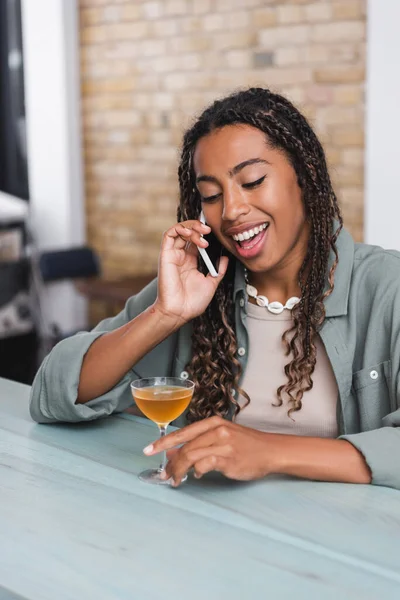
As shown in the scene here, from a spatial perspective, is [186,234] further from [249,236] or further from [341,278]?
[341,278]

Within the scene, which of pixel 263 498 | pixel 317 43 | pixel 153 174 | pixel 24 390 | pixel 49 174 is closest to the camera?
pixel 263 498

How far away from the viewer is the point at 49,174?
5734mm

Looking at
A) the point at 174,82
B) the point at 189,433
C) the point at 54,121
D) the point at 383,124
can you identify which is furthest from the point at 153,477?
the point at 54,121

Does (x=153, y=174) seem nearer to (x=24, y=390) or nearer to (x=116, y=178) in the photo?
(x=116, y=178)

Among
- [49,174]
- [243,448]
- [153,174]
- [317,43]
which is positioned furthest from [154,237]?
[243,448]

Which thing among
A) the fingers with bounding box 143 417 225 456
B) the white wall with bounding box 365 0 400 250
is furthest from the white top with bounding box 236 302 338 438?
the white wall with bounding box 365 0 400 250

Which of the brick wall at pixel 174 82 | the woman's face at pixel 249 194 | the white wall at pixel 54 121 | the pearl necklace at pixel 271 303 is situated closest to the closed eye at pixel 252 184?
the woman's face at pixel 249 194

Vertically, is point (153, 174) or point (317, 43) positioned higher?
point (317, 43)

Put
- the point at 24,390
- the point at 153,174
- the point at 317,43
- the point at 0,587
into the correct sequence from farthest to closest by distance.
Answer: the point at 153,174 → the point at 317,43 → the point at 24,390 → the point at 0,587

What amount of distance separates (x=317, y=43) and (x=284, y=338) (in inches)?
118

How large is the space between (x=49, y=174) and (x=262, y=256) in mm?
4233

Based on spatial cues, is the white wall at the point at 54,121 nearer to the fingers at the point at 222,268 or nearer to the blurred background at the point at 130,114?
the blurred background at the point at 130,114

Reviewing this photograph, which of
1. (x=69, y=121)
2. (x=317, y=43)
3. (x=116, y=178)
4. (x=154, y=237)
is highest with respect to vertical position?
(x=317, y=43)

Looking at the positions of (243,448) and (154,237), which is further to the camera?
(154,237)
